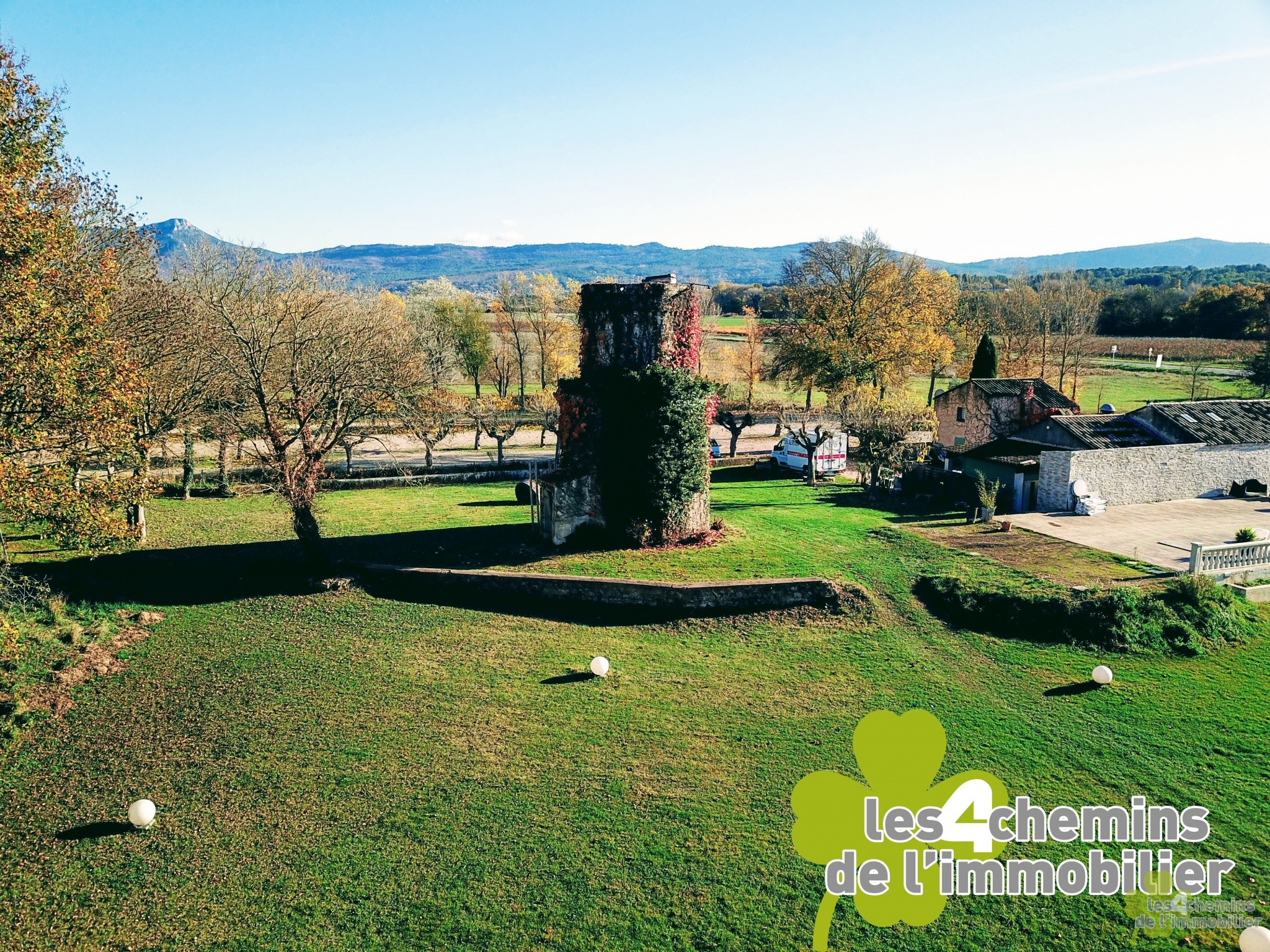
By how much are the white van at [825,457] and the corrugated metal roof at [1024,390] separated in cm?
668

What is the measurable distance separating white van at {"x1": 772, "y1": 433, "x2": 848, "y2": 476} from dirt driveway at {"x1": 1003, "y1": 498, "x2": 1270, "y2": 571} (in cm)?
963

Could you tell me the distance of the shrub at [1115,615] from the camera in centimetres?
1630

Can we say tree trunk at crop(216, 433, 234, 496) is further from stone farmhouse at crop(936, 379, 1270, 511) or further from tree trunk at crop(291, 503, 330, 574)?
stone farmhouse at crop(936, 379, 1270, 511)

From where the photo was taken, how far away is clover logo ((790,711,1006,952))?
933 cm

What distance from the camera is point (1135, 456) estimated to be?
25.7 meters

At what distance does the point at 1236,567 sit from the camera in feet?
62.4

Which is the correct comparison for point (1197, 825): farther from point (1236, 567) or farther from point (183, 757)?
point (183, 757)

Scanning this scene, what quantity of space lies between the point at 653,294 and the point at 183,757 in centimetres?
1480

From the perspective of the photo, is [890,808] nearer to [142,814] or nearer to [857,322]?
[142,814]

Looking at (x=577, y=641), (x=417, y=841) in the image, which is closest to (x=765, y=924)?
(x=417, y=841)

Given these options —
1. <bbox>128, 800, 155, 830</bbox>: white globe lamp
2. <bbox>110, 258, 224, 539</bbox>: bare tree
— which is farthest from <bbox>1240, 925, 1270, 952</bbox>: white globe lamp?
<bbox>110, 258, 224, 539</bbox>: bare tree

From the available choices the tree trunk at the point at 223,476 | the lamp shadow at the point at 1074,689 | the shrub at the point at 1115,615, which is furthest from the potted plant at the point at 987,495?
the tree trunk at the point at 223,476

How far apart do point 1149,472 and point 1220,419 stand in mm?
4837

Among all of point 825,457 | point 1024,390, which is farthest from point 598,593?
point 1024,390
